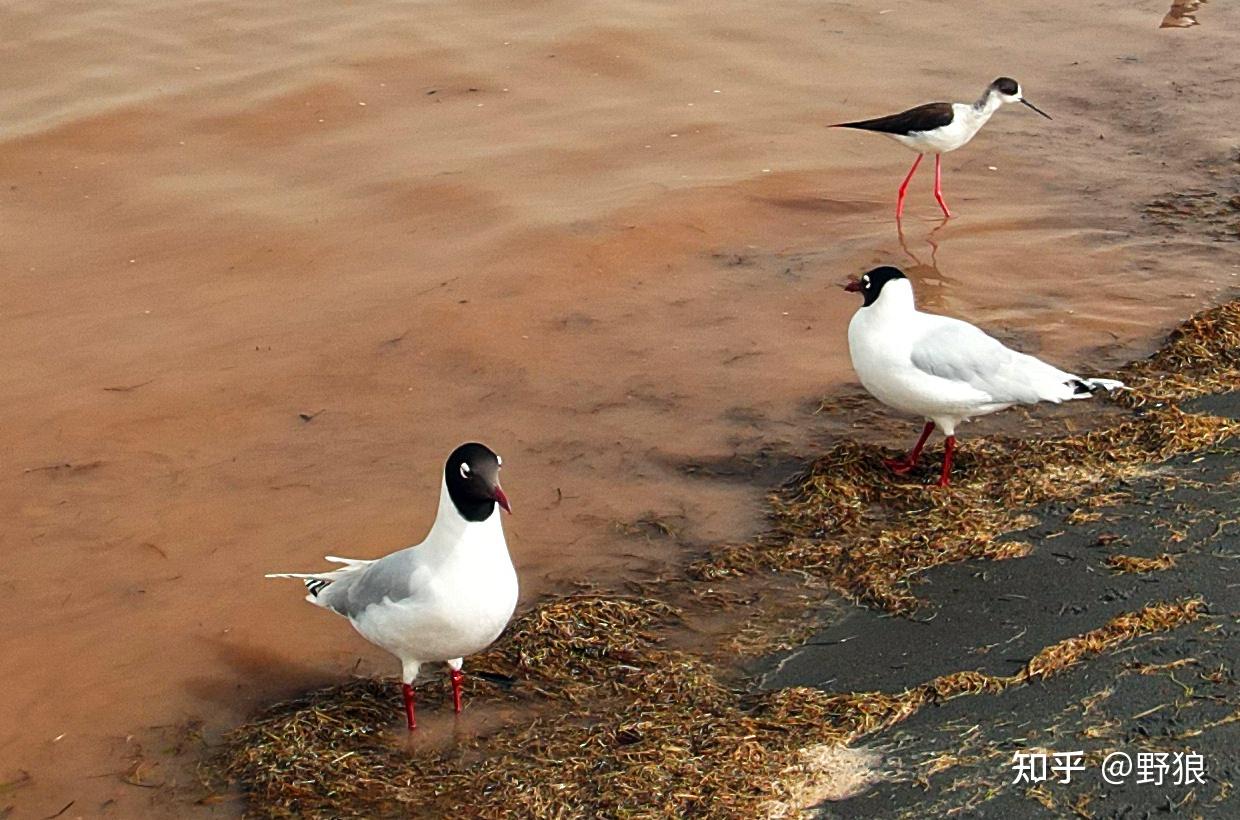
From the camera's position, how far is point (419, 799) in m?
5.45

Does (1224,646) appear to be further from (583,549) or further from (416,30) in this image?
(416,30)

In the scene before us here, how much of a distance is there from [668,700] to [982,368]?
248 centimetres

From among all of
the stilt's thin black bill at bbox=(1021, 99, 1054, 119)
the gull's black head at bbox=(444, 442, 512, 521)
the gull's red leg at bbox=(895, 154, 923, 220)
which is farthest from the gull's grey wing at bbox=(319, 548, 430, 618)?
the stilt's thin black bill at bbox=(1021, 99, 1054, 119)

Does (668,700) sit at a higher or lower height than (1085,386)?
lower

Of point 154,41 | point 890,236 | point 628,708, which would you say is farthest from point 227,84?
point 628,708

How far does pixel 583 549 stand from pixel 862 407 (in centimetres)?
197

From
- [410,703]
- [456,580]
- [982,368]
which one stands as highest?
[982,368]

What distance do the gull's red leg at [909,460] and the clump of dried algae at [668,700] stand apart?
10 centimetres

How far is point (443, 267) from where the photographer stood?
1049cm

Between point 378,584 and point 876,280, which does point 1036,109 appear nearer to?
point 876,280

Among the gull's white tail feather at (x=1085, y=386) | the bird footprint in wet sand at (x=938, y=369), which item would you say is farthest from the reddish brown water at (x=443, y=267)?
the gull's white tail feather at (x=1085, y=386)

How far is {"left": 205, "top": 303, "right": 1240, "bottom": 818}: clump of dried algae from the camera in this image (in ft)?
17.5

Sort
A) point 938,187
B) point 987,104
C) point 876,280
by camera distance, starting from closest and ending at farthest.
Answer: point 876,280, point 938,187, point 987,104

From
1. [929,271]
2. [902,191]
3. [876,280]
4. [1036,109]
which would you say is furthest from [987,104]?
[876,280]
